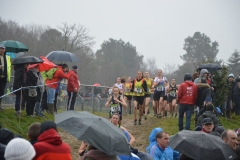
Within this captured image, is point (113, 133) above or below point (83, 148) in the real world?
above

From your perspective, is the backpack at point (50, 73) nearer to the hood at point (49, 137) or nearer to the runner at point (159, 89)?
the runner at point (159, 89)

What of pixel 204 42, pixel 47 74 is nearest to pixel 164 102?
pixel 47 74

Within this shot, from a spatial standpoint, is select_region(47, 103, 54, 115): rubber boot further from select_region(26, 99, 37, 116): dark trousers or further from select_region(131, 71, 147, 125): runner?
select_region(131, 71, 147, 125): runner

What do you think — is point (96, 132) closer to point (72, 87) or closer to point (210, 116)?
point (210, 116)

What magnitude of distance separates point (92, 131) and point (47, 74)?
8981mm

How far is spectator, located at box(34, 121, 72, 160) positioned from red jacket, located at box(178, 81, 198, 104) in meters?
8.56

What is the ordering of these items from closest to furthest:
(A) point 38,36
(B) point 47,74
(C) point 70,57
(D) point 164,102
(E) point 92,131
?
(E) point 92,131
(B) point 47,74
(C) point 70,57
(D) point 164,102
(A) point 38,36

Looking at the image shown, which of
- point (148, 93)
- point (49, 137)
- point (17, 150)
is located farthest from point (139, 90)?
point (17, 150)

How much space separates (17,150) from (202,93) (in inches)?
402

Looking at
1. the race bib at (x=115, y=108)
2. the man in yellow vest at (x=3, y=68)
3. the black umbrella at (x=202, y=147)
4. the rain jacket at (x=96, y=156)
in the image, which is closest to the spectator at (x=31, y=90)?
the man in yellow vest at (x=3, y=68)

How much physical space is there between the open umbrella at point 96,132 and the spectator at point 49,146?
1.42 ft

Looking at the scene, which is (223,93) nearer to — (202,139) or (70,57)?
(70,57)

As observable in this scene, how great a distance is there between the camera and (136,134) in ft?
48.5

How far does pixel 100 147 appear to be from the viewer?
20.5 feet
